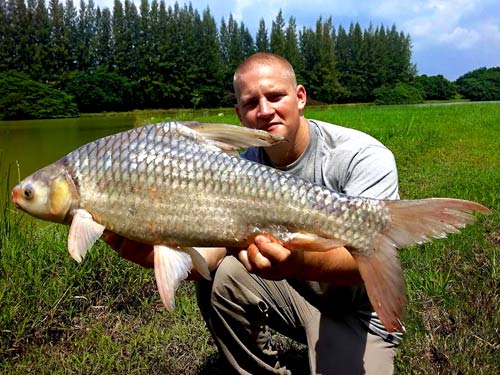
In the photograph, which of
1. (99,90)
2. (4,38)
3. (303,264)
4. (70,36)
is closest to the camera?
(303,264)

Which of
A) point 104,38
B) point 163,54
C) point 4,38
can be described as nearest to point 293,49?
point 163,54

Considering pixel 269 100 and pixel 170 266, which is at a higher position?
pixel 269 100

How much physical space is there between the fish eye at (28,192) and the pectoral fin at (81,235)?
0.63 ft

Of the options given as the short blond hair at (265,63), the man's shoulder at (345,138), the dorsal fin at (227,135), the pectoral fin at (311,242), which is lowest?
the pectoral fin at (311,242)

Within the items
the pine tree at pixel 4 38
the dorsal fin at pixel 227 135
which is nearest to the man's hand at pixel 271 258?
the dorsal fin at pixel 227 135

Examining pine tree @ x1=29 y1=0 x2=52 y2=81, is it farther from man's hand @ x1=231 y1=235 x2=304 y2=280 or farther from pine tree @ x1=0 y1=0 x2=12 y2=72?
man's hand @ x1=231 y1=235 x2=304 y2=280

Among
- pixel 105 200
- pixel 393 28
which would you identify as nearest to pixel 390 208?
pixel 105 200

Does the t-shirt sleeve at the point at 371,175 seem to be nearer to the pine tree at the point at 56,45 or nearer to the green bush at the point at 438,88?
the pine tree at the point at 56,45

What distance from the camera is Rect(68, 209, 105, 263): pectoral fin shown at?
1.74 m

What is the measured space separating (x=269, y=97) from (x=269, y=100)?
1cm

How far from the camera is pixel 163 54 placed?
5872cm

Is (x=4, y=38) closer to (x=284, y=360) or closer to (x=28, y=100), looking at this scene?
(x=28, y=100)

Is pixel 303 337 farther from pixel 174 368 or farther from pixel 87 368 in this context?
pixel 87 368

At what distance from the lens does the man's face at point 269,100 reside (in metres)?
2.39
